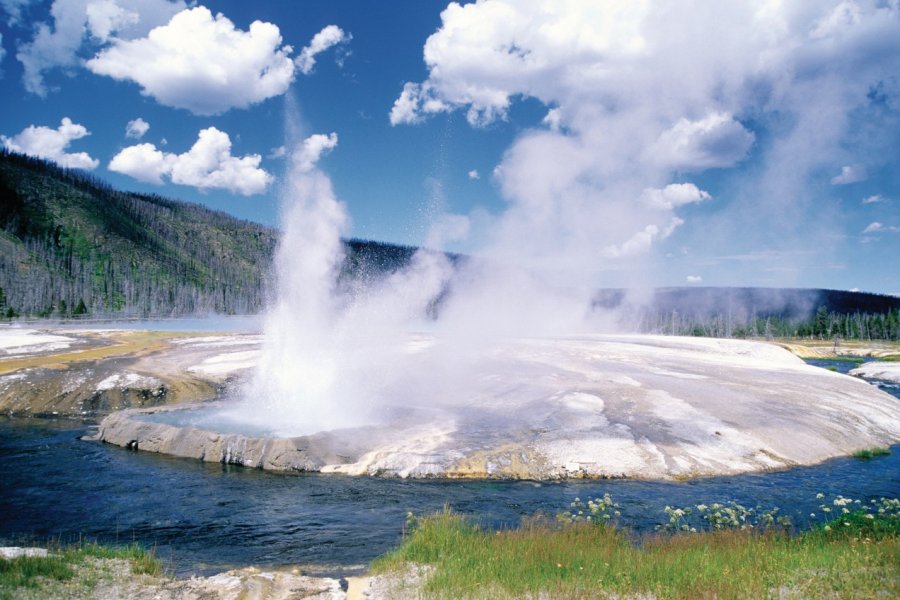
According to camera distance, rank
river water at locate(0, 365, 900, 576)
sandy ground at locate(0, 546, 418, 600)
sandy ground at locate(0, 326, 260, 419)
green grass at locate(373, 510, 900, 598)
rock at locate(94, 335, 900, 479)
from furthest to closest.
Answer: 1. sandy ground at locate(0, 326, 260, 419)
2. rock at locate(94, 335, 900, 479)
3. river water at locate(0, 365, 900, 576)
4. sandy ground at locate(0, 546, 418, 600)
5. green grass at locate(373, 510, 900, 598)

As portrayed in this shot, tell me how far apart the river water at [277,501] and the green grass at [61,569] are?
2.69ft

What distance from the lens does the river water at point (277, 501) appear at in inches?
459

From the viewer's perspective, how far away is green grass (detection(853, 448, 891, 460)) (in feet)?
65.7

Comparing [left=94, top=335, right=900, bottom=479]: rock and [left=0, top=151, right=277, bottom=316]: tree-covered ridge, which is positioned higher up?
[left=0, top=151, right=277, bottom=316]: tree-covered ridge

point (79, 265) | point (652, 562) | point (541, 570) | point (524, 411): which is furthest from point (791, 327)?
point (79, 265)

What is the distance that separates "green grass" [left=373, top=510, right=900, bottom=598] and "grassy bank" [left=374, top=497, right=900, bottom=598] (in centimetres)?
2

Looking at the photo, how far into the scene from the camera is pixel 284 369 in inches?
1077

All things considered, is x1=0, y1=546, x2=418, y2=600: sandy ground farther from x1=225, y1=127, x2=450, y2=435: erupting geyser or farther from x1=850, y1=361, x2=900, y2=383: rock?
x1=850, y1=361, x2=900, y2=383: rock

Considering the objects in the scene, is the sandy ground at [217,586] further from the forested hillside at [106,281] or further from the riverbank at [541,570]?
the forested hillside at [106,281]

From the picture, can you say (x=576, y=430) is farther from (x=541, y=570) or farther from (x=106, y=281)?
(x=106, y=281)

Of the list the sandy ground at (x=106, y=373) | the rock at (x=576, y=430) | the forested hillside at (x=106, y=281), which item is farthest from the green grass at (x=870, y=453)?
the forested hillside at (x=106, y=281)

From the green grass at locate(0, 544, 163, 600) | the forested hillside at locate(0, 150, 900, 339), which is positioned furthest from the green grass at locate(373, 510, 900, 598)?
the forested hillside at locate(0, 150, 900, 339)

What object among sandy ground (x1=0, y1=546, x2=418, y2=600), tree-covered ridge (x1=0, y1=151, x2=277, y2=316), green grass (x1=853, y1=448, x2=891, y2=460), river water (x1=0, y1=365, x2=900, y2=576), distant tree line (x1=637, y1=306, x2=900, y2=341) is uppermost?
tree-covered ridge (x1=0, y1=151, x2=277, y2=316)

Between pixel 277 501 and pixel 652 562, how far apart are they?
987 centimetres
